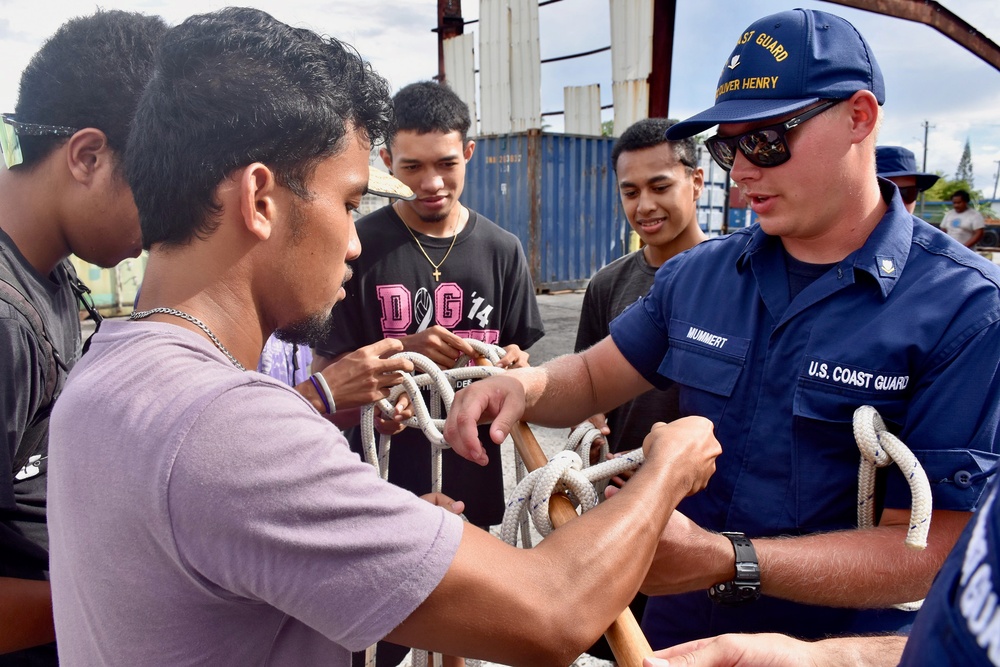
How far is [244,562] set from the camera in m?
0.97

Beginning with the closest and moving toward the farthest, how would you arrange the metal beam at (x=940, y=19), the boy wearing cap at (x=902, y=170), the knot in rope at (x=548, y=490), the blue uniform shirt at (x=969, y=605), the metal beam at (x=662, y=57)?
the blue uniform shirt at (x=969, y=605), the knot in rope at (x=548, y=490), the boy wearing cap at (x=902, y=170), the metal beam at (x=940, y=19), the metal beam at (x=662, y=57)

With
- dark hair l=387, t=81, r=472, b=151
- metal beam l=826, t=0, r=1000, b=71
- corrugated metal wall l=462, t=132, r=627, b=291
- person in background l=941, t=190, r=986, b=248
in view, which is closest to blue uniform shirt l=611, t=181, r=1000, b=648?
dark hair l=387, t=81, r=472, b=151

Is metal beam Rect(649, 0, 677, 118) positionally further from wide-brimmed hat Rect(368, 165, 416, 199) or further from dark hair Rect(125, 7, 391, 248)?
dark hair Rect(125, 7, 391, 248)

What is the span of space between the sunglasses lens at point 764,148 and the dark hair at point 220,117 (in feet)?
3.47

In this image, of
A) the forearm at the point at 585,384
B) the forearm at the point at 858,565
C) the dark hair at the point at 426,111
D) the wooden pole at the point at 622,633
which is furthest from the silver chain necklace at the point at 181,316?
the dark hair at the point at 426,111

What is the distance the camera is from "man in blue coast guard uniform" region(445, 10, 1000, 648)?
1450 mm

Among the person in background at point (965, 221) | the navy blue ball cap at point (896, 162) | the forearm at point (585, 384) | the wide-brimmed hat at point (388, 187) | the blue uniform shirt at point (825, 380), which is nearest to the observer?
the blue uniform shirt at point (825, 380)

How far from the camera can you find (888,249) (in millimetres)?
1621

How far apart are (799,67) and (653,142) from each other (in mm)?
1529

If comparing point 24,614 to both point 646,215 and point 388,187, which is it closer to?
point 388,187

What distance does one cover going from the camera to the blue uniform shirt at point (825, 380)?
143 cm

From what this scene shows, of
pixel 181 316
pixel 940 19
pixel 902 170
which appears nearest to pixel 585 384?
pixel 181 316

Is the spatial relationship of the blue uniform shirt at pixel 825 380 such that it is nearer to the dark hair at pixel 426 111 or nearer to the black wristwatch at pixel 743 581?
the black wristwatch at pixel 743 581

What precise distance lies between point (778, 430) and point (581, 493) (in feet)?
2.13
